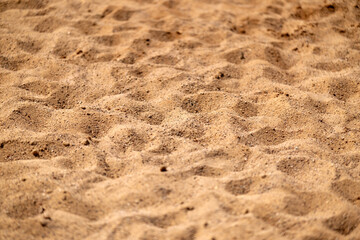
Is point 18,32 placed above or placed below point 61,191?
above

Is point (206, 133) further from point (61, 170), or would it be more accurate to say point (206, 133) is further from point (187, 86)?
point (61, 170)

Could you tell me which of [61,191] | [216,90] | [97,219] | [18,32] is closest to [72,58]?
[18,32]

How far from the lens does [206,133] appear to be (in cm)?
242

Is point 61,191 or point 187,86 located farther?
point 187,86

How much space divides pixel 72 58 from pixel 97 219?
1.55 metres

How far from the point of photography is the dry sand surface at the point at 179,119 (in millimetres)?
1896

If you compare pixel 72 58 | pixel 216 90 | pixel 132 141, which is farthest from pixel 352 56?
pixel 72 58

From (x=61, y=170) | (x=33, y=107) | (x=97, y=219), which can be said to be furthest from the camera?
(x=33, y=107)

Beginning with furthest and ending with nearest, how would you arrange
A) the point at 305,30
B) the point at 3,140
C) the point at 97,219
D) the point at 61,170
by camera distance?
the point at 305,30 → the point at 3,140 → the point at 61,170 → the point at 97,219

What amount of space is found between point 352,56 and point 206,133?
1.51 metres

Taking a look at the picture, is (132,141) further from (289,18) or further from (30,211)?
(289,18)

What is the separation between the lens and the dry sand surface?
1.90 meters

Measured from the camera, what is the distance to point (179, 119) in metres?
2.52

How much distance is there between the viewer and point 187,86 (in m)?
2.79
